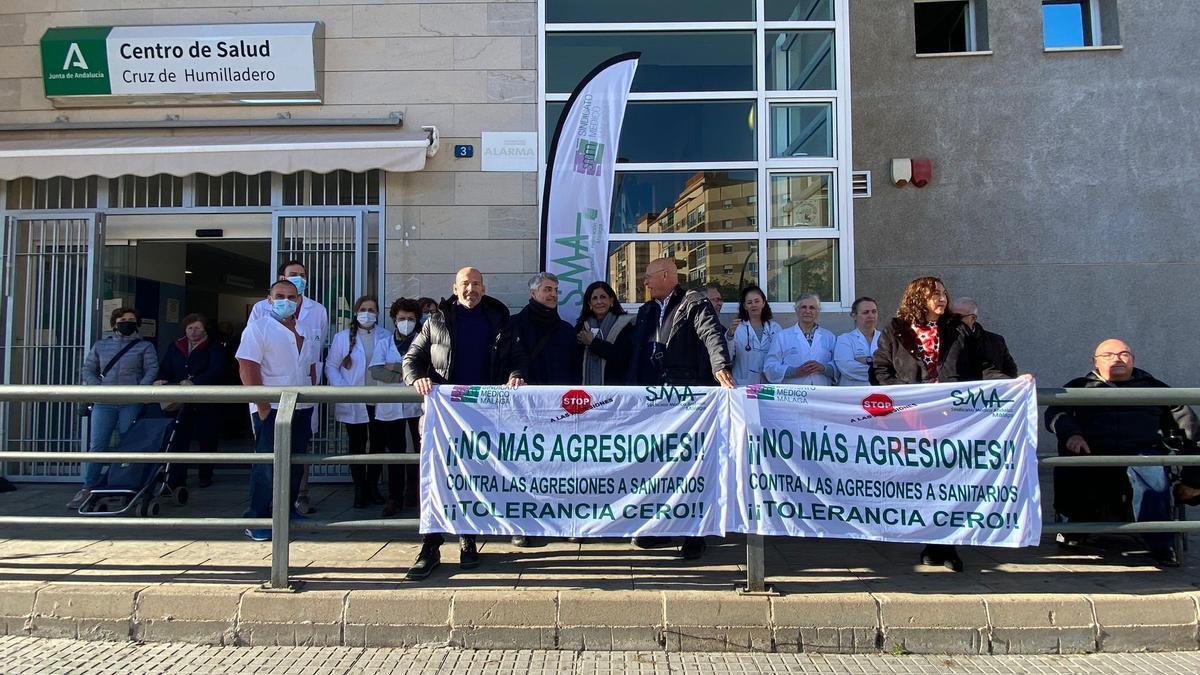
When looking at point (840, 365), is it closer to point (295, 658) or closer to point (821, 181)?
point (821, 181)

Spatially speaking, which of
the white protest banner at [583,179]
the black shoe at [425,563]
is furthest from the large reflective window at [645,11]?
the black shoe at [425,563]

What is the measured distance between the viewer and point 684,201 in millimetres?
6770

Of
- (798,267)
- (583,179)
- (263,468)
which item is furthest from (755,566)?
(583,179)

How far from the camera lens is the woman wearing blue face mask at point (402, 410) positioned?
5.52 meters

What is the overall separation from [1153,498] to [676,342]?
3.02m

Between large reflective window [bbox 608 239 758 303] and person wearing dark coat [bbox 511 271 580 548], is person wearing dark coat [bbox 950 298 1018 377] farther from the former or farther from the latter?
person wearing dark coat [bbox 511 271 580 548]

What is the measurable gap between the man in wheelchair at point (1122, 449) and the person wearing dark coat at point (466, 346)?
135 inches

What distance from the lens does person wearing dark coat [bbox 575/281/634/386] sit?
5043 millimetres

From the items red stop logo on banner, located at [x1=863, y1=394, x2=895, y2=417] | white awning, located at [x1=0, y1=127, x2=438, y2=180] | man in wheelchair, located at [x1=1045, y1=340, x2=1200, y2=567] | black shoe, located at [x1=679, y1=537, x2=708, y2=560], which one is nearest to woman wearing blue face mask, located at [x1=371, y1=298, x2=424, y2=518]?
white awning, located at [x1=0, y1=127, x2=438, y2=180]

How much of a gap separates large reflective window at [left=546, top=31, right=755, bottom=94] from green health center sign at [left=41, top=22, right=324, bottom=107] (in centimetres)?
227

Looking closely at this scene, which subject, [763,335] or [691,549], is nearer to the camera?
[691,549]

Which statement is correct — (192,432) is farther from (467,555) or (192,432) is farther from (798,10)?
(798,10)

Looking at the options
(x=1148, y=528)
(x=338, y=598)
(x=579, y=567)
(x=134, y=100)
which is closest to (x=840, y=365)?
(x=1148, y=528)

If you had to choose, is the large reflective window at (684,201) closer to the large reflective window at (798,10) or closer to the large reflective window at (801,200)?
the large reflective window at (801,200)
